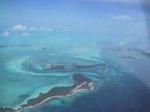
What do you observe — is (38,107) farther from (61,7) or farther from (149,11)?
(149,11)

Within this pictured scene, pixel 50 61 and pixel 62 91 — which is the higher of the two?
pixel 50 61

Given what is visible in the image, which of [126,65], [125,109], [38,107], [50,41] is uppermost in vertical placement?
[50,41]

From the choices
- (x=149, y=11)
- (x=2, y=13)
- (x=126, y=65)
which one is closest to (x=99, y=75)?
(x=126, y=65)

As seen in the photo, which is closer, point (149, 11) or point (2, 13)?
point (2, 13)

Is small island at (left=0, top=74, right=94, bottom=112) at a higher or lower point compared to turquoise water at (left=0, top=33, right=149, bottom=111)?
lower

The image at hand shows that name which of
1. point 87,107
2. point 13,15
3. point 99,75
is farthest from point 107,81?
point 13,15

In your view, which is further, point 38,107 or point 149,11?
point 149,11

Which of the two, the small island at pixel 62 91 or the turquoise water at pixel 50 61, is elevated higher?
the turquoise water at pixel 50 61

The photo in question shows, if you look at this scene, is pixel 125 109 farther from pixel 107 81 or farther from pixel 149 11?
pixel 149 11

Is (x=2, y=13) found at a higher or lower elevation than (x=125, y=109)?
higher
